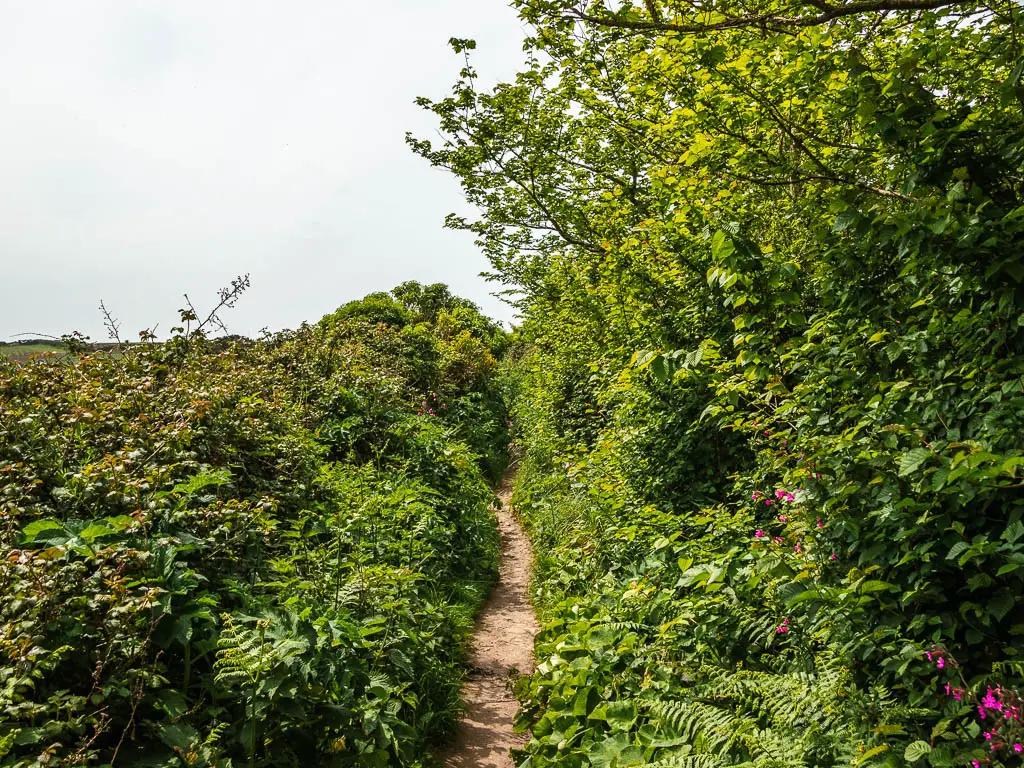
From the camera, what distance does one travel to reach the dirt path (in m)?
4.80

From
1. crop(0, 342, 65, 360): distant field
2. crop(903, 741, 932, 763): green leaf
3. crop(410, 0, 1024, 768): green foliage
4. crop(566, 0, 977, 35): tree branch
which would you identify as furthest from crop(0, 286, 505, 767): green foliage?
crop(566, 0, 977, 35): tree branch

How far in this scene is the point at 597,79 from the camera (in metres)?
8.95

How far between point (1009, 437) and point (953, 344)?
0.77 meters

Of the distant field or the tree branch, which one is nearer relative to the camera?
the tree branch

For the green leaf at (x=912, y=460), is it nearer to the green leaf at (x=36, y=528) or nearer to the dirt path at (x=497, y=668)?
the dirt path at (x=497, y=668)

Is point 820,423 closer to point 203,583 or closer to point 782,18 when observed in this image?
point 782,18

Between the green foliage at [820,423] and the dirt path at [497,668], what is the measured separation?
1.58 ft

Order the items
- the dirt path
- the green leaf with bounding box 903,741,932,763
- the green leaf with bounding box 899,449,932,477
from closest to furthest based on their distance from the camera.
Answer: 1. the green leaf with bounding box 903,741,932,763
2. the green leaf with bounding box 899,449,932,477
3. the dirt path

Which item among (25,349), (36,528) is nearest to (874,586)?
(36,528)

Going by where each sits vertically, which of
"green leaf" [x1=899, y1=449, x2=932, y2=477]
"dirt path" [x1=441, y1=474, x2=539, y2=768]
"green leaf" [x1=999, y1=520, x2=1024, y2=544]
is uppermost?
"green leaf" [x1=899, y1=449, x2=932, y2=477]

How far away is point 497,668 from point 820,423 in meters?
4.21

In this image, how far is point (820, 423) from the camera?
354 centimetres

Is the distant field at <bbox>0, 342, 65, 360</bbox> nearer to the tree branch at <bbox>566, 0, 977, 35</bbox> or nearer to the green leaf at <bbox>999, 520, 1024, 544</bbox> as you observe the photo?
the tree branch at <bbox>566, 0, 977, 35</bbox>

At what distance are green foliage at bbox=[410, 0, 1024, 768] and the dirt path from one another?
483 millimetres
